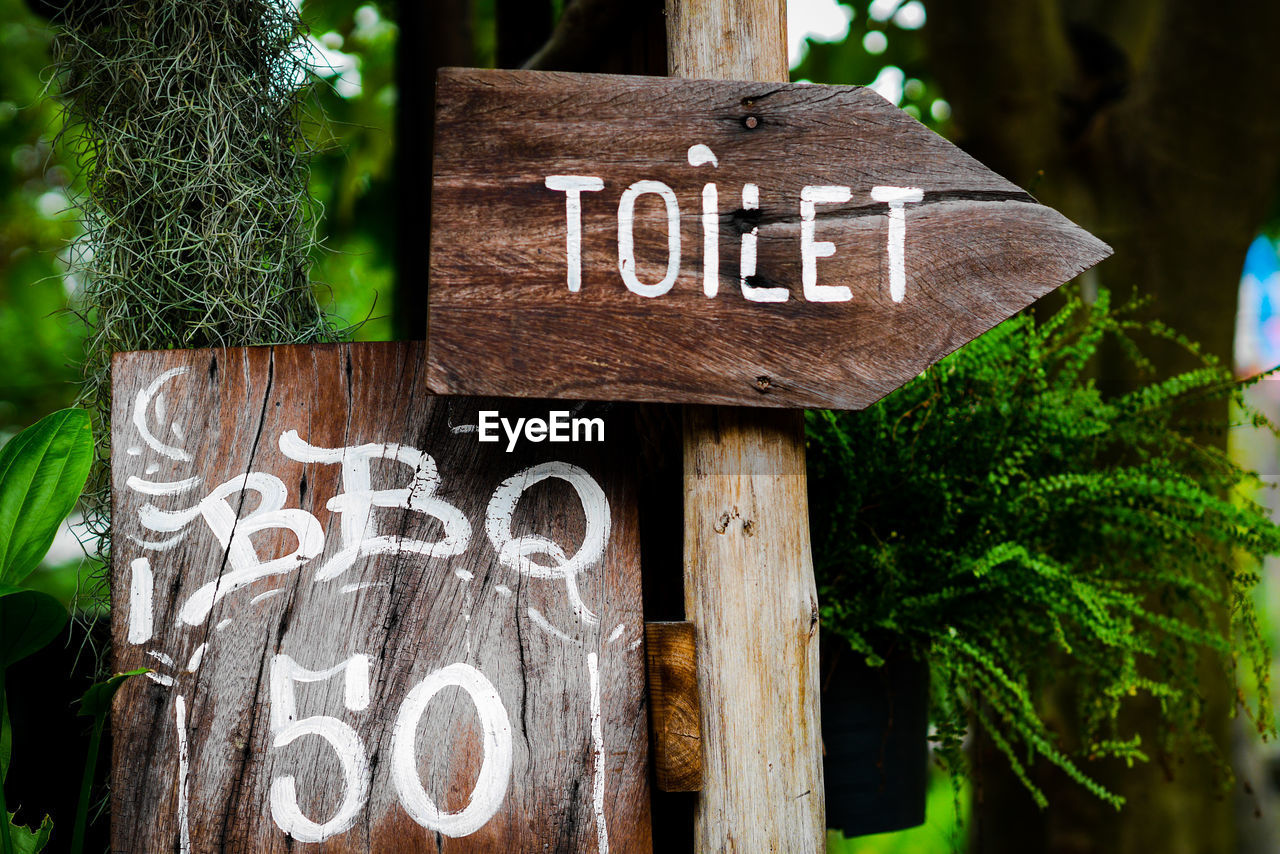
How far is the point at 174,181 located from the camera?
0.97 meters

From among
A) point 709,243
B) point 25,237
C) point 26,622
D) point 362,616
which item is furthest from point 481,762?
point 25,237

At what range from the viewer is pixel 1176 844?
1800mm

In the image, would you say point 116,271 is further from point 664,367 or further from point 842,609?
point 842,609

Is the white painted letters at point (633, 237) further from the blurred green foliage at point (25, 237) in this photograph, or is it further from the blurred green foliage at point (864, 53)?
the blurred green foliage at point (25, 237)

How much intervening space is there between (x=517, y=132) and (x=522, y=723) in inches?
23.7

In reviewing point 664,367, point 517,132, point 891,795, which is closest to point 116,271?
point 517,132

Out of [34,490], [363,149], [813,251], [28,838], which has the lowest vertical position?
[28,838]

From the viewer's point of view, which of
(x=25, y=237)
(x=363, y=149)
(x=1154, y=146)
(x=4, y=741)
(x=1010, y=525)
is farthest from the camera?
(x=25, y=237)

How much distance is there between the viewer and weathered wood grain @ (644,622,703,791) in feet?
2.81

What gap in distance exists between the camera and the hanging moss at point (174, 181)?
3.18ft

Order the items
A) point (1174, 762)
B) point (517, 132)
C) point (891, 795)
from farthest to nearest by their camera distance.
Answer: point (1174, 762), point (891, 795), point (517, 132)

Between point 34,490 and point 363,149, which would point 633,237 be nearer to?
point 34,490

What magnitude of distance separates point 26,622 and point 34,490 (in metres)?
0.13

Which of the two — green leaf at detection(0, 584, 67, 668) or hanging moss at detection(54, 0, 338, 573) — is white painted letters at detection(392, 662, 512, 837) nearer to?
green leaf at detection(0, 584, 67, 668)
